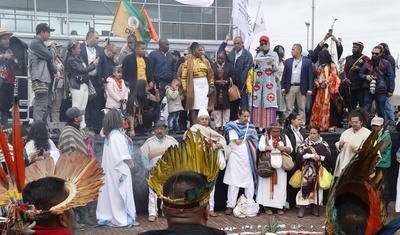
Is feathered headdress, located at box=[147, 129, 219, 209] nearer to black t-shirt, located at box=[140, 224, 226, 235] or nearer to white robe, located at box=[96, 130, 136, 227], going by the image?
black t-shirt, located at box=[140, 224, 226, 235]

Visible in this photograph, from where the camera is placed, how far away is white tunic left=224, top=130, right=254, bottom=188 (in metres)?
9.16

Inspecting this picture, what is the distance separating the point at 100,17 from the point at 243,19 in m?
8.32

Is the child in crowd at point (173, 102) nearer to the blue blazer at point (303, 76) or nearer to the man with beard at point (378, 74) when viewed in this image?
the blue blazer at point (303, 76)

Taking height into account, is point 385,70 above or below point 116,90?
above

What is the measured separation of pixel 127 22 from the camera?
11.1m

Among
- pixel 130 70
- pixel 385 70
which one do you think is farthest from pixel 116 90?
pixel 385 70

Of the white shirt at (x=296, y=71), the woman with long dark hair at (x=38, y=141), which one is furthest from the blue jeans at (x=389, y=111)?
the woman with long dark hair at (x=38, y=141)

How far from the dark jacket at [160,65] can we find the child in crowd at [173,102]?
0.37m

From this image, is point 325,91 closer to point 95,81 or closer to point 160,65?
point 160,65

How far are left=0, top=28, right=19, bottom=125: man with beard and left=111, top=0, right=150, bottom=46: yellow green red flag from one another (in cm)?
252

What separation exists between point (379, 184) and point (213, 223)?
20.4ft

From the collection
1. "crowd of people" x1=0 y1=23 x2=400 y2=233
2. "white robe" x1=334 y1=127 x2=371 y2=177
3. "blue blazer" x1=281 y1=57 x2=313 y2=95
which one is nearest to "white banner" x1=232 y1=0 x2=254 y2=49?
"crowd of people" x1=0 y1=23 x2=400 y2=233

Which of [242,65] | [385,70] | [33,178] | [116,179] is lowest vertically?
[116,179]

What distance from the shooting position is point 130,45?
1039 centimetres
